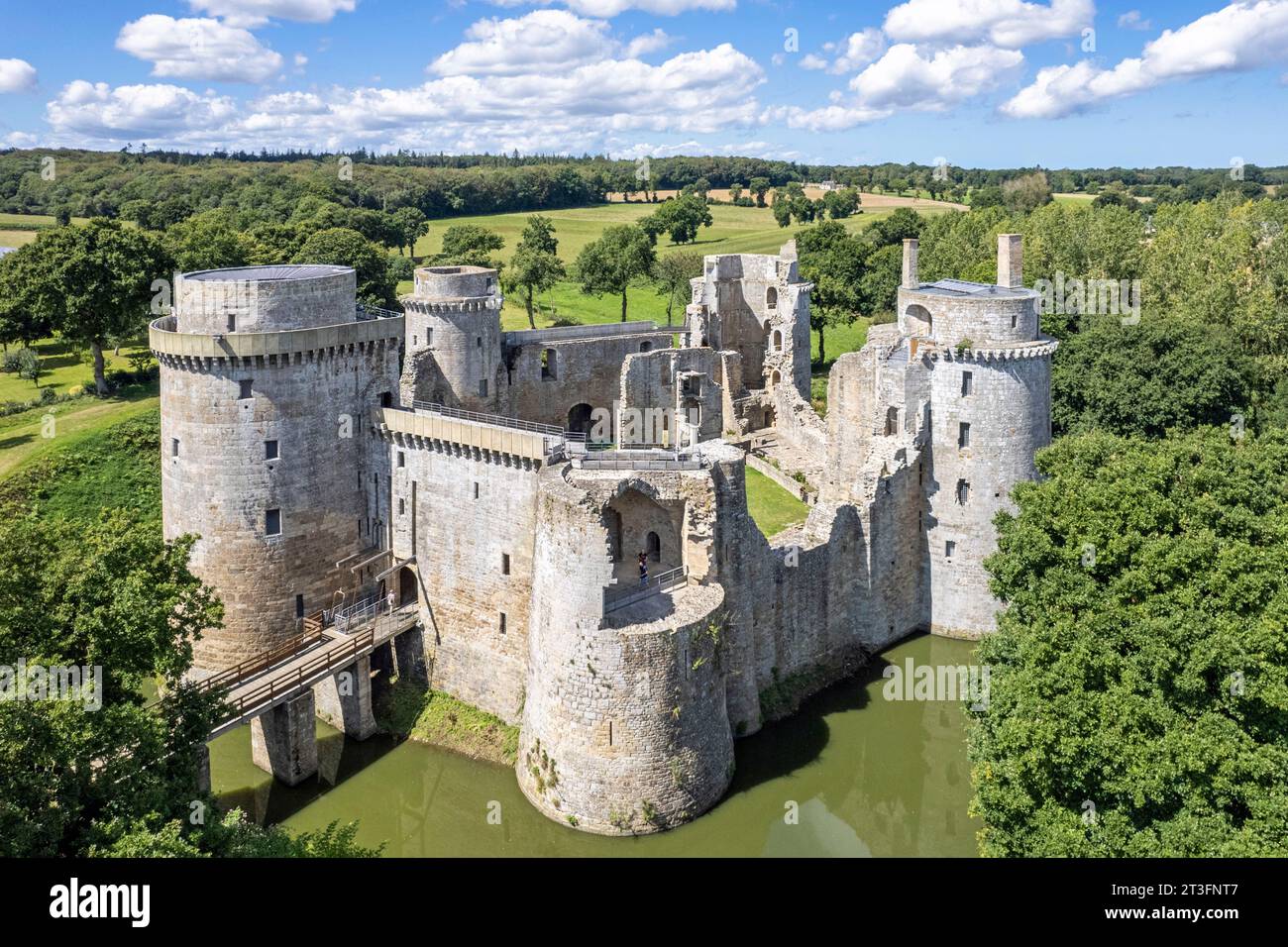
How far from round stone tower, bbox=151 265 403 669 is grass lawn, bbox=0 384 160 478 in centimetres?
1608

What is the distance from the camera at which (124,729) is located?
18109 millimetres

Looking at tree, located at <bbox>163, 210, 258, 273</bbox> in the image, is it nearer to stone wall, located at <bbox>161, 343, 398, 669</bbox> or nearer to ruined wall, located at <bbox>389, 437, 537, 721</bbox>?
stone wall, located at <bbox>161, 343, 398, 669</bbox>

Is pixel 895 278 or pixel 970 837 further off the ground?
pixel 895 278

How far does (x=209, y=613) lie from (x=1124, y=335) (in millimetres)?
35919

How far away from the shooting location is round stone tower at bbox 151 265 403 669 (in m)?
28.9

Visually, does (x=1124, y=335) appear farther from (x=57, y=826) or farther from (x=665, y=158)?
(x=665, y=158)

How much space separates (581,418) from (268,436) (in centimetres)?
1984

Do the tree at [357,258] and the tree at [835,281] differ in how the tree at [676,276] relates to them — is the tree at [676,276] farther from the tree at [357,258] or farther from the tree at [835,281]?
the tree at [357,258]

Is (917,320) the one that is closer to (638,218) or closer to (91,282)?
(91,282)

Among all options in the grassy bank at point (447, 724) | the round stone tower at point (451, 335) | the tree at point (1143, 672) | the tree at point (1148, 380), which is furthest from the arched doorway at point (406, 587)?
the tree at point (1148, 380)

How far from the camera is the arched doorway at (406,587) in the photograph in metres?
32.0

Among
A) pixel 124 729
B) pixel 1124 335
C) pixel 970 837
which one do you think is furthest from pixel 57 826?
pixel 1124 335

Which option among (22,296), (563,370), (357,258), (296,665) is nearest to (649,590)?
(296,665)
